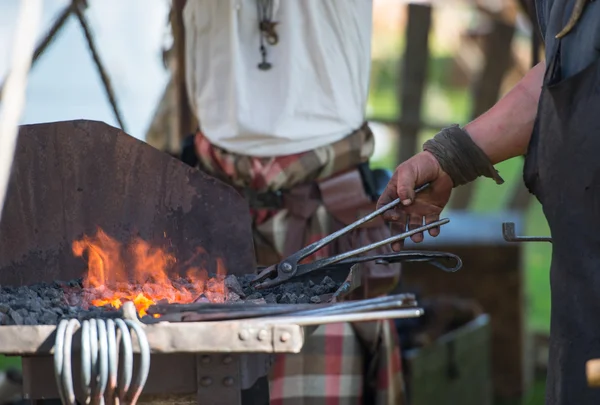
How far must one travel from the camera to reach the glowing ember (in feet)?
7.11

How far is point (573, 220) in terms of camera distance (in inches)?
73.5

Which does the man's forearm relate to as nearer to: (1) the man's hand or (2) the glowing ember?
(1) the man's hand

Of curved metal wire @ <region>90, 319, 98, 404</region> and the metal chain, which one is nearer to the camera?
curved metal wire @ <region>90, 319, 98, 404</region>

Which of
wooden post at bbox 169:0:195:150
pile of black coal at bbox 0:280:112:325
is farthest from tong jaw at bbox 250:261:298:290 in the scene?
wooden post at bbox 169:0:195:150

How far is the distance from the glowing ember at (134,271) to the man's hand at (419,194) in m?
0.48

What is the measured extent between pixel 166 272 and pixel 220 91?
86cm

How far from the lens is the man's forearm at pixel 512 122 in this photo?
2193mm

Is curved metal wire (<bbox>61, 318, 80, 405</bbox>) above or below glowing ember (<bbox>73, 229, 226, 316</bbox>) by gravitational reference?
below

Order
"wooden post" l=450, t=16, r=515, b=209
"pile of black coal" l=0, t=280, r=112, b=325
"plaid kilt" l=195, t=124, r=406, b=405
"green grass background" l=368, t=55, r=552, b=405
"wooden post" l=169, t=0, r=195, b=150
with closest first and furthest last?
1. "pile of black coal" l=0, t=280, r=112, b=325
2. "plaid kilt" l=195, t=124, r=406, b=405
3. "wooden post" l=169, t=0, r=195, b=150
4. "wooden post" l=450, t=16, r=515, b=209
5. "green grass background" l=368, t=55, r=552, b=405

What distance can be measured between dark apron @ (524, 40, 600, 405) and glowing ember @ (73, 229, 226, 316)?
75 cm

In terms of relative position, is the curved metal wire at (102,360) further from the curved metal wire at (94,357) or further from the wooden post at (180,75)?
the wooden post at (180,75)

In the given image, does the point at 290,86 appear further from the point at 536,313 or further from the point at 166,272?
the point at 536,313

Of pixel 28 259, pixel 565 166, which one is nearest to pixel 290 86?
pixel 28 259

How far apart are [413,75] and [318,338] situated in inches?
114
